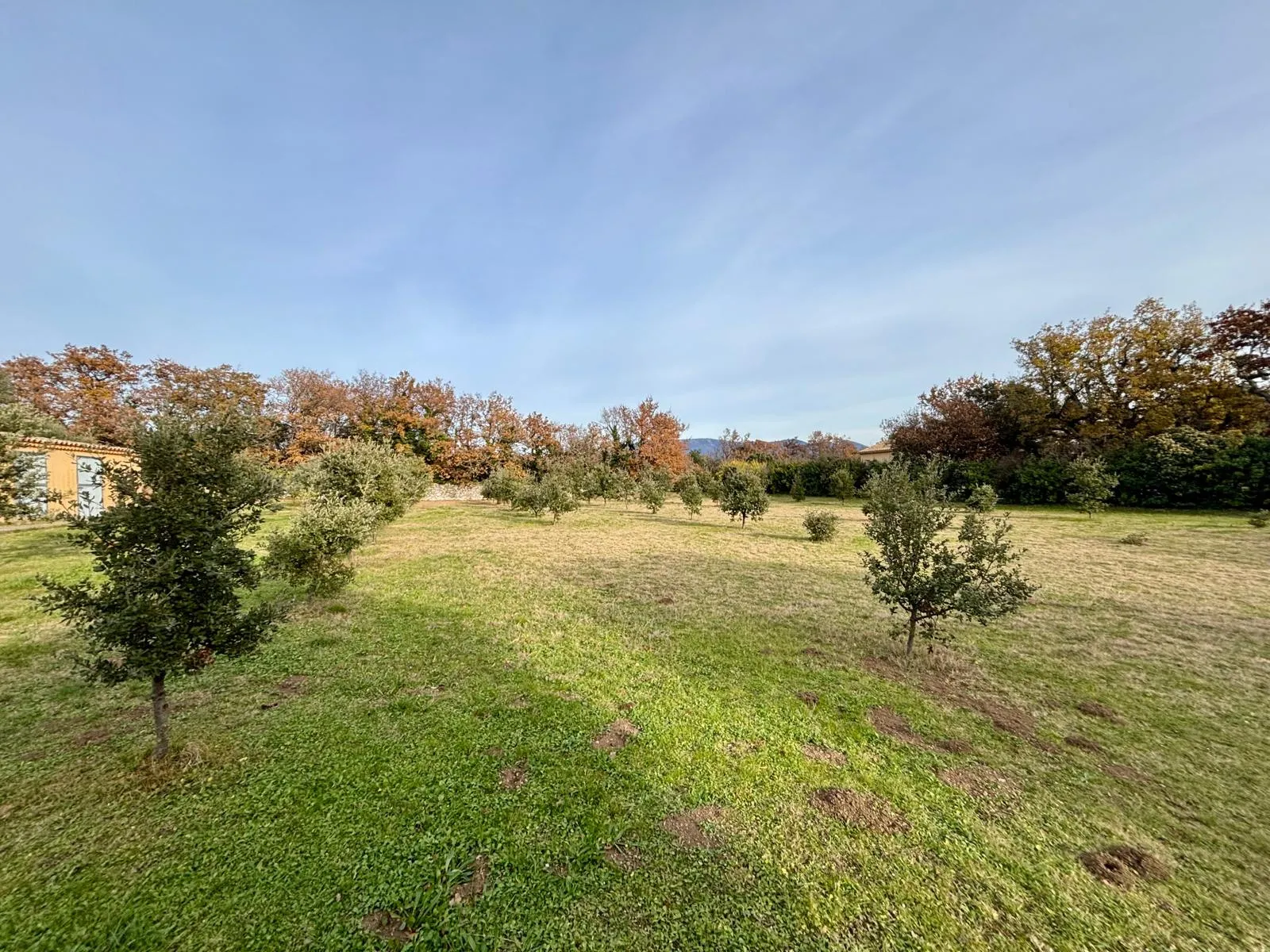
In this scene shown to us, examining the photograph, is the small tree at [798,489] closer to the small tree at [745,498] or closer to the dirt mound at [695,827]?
the small tree at [745,498]

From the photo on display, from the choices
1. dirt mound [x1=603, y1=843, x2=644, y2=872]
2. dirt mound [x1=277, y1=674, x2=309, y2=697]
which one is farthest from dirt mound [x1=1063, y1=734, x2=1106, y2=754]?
dirt mound [x1=277, y1=674, x2=309, y2=697]

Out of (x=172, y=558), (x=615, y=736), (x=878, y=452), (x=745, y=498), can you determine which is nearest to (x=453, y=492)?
(x=745, y=498)

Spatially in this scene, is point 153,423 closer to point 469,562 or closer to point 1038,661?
point 469,562

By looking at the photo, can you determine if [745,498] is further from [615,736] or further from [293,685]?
[293,685]

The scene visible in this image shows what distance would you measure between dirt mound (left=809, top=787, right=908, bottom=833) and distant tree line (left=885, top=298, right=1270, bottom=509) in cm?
2526

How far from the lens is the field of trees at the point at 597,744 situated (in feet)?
8.91

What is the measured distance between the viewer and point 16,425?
413 inches

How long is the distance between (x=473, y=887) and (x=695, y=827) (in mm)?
1564

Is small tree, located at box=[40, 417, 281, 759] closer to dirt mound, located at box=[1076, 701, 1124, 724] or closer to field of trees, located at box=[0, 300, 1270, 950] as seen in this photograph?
field of trees, located at box=[0, 300, 1270, 950]

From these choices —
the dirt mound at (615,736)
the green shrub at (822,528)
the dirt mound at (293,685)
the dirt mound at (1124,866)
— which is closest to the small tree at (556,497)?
the green shrub at (822,528)

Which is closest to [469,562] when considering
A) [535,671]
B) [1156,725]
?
[535,671]

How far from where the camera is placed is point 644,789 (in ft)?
12.3

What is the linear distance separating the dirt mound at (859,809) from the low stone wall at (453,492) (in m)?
34.7

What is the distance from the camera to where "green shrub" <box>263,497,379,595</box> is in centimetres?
777
